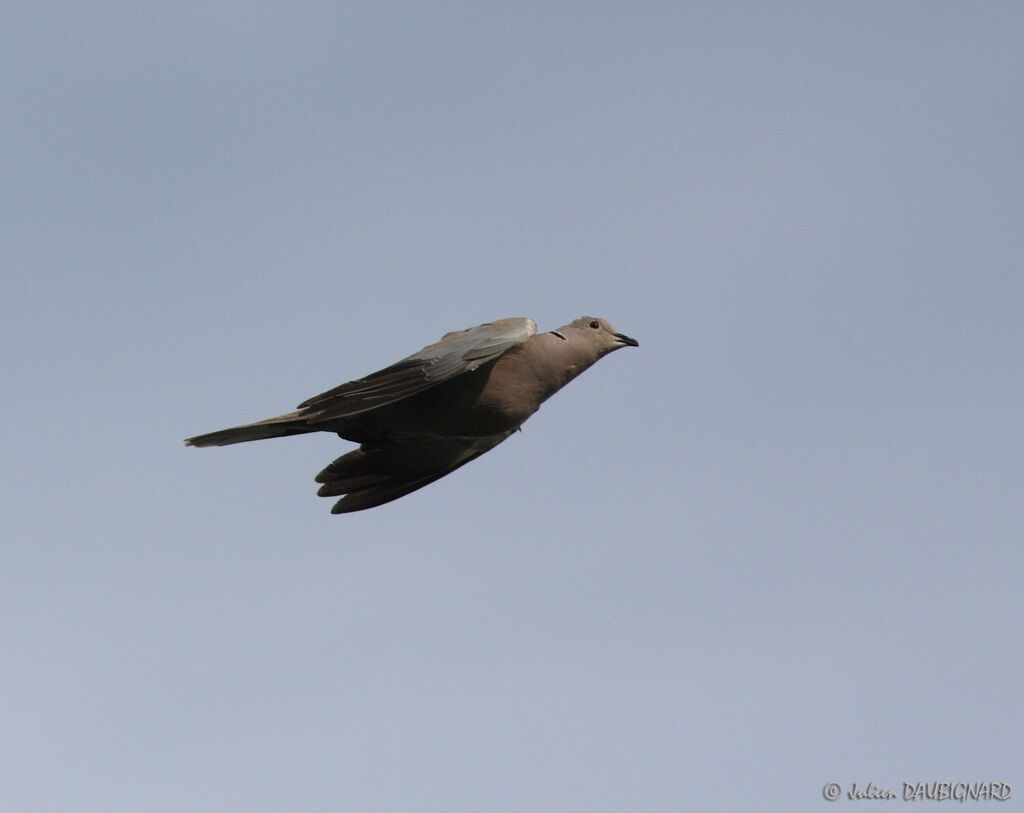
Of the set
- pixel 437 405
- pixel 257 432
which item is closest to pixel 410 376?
pixel 437 405

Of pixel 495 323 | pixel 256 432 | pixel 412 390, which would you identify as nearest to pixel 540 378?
pixel 495 323

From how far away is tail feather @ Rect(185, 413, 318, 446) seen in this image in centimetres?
1038

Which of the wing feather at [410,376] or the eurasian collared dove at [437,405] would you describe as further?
the eurasian collared dove at [437,405]

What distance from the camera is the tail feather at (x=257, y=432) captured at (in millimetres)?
10375

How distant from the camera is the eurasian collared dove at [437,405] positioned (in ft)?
33.2

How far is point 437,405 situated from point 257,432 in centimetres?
125

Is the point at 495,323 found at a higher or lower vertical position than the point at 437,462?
higher

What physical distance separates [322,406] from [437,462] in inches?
61.1

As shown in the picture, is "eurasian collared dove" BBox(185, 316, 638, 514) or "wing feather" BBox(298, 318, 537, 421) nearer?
"wing feather" BBox(298, 318, 537, 421)

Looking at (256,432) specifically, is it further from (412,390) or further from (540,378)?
(540,378)

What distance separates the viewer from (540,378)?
10883 millimetres

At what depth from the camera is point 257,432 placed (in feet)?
34.5

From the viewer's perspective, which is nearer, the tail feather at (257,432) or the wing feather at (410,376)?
the wing feather at (410,376)

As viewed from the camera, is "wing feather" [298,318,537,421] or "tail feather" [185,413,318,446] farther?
"tail feather" [185,413,318,446]
